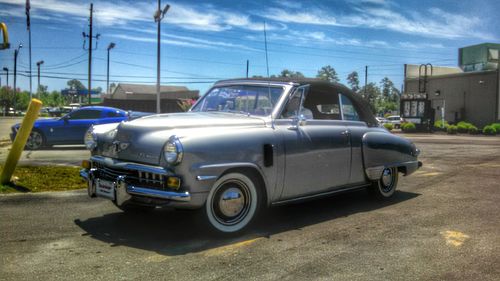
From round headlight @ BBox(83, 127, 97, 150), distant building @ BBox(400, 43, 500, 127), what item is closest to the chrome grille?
round headlight @ BBox(83, 127, 97, 150)

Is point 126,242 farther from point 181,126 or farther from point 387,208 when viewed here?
point 387,208

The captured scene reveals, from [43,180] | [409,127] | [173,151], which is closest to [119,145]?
[173,151]

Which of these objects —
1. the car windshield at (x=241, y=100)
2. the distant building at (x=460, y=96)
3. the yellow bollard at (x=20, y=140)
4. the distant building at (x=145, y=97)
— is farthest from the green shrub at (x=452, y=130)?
the yellow bollard at (x=20, y=140)

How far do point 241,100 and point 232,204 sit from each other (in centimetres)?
152

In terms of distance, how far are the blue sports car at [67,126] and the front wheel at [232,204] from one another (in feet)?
36.2

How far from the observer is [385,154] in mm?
6852

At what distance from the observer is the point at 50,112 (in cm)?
6650

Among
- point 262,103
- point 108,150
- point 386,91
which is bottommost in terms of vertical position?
point 108,150

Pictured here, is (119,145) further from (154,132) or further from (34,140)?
(34,140)

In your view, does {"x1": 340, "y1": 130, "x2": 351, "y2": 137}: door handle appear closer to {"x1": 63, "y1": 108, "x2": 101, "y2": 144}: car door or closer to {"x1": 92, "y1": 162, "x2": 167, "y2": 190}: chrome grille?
{"x1": 92, "y1": 162, "x2": 167, "y2": 190}: chrome grille

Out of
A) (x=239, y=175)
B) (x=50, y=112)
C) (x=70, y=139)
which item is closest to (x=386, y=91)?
(x=50, y=112)

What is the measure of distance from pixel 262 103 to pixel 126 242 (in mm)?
2219

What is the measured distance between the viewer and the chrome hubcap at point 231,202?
4.93 meters

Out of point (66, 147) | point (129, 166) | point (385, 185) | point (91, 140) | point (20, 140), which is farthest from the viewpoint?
point (66, 147)
